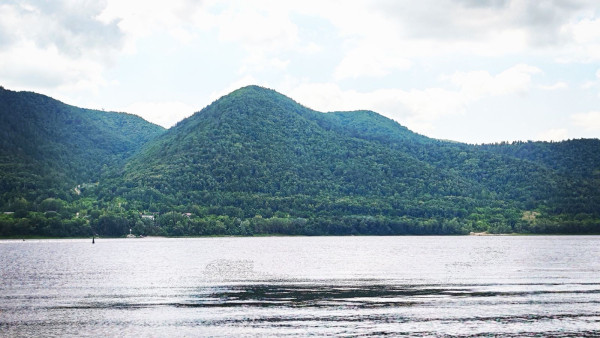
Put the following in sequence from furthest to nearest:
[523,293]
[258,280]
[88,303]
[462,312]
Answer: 1. [258,280]
2. [523,293]
3. [88,303]
4. [462,312]

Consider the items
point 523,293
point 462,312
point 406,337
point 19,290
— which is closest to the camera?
point 406,337

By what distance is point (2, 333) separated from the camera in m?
59.6

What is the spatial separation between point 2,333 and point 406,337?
117 feet

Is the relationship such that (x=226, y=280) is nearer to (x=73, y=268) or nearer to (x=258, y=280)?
(x=258, y=280)

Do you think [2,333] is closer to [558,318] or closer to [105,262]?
[558,318]

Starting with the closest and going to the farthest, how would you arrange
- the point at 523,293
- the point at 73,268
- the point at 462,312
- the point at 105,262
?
the point at 462,312
the point at 523,293
the point at 73,268
the point at 105,262

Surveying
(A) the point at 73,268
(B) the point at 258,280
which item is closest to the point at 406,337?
(B) the point at 258,280

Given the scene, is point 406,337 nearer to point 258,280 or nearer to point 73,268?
point 258,280

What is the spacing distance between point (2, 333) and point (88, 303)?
20584 mm

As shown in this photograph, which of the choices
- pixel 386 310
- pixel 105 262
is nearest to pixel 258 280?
pixel 386 310

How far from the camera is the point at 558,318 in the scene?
219 feet

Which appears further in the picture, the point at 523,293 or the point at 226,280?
the point at 226,280

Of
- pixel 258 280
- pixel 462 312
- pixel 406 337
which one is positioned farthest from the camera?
pixel 258 280

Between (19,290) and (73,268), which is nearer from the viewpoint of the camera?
(19,290)
